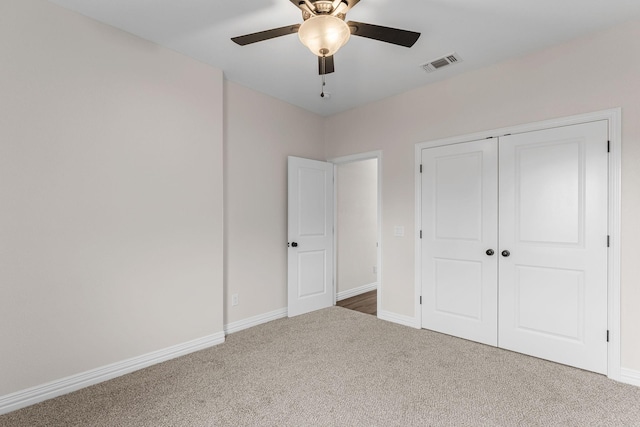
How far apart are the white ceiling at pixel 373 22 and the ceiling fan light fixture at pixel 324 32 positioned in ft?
2.11

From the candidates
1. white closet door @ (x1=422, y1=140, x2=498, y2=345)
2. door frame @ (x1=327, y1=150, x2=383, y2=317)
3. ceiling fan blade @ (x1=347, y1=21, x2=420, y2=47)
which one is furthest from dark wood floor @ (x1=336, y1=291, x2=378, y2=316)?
ceiling fan blade @ (x1=347, y1=21, x2=420, y2=47)

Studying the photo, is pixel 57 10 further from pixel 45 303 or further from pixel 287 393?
pixel 287 393

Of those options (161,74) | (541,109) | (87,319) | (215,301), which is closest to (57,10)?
(161,74)

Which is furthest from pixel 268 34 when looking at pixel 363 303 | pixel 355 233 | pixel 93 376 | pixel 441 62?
pixel 363 303

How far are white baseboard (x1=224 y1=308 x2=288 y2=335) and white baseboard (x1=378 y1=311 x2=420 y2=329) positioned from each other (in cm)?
120

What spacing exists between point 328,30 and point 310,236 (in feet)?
9.16

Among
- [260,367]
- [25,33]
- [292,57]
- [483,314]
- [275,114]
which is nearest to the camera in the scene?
[25,33]

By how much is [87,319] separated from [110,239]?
60 centimetres

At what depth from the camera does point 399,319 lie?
12.0 feet

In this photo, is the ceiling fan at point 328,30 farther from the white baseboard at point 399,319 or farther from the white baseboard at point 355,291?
the white baseboard at point 355,291

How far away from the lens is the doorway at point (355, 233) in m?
4.57

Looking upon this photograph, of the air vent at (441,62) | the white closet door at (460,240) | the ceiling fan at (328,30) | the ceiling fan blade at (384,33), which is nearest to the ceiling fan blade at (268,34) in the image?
the ceiling fan at (328,30)

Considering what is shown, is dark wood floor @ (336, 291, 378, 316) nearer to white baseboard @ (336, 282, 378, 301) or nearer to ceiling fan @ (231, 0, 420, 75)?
white baseboard @ (336, 282, 378, 301)

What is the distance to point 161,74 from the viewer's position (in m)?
2.74
